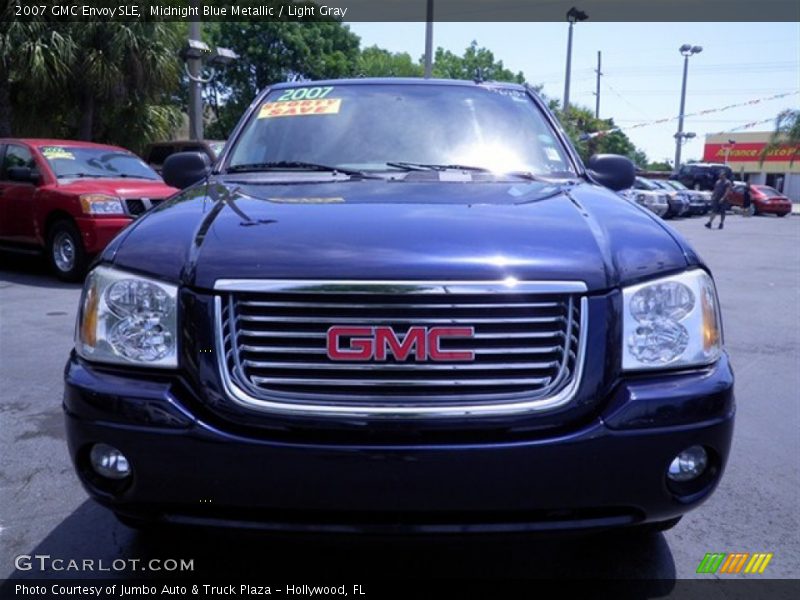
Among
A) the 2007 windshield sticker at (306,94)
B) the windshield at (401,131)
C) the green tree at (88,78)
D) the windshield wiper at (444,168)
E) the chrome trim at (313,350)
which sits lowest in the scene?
the chrome trim at (313,350)

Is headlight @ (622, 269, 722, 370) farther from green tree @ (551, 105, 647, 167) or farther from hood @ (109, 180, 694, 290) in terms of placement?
green tree @ (551, 105, 647, 167)

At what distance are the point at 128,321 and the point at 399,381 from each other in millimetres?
812

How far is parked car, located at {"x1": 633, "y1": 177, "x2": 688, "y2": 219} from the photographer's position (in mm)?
26672

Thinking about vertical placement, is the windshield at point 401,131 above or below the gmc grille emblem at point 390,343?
above

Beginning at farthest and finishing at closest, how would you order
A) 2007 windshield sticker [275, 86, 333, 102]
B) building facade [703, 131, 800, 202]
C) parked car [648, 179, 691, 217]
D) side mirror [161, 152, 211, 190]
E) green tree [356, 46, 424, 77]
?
1. building facade [703, 131, 800, 202]
2. green tree [356, 46, 424, 77]
3. parked car [648, 179, 691, 217]
4. 2007 windshield sticker [275, 86, 333, 102]
5. side mirror [161, 152, 211, 190]

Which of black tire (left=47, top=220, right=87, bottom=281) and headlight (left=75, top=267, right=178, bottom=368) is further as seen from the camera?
black tire (left=47, top=220, right=87, bottom=281)

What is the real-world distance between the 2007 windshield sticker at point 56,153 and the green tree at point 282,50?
22898 mm

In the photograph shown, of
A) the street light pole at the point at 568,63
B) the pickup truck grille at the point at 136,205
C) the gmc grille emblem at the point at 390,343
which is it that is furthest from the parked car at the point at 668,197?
the gmc grille emblem at the point at 390,343

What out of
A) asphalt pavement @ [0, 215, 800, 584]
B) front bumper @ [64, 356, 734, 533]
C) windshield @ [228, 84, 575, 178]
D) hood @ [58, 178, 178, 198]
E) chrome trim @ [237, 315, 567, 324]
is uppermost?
windshield @ [228, 84, 575, 178]

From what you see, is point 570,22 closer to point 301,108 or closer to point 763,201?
point 763,201

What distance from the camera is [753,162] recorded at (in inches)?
2434

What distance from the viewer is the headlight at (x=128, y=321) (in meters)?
2.21

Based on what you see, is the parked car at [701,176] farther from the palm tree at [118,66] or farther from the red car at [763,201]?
the palm tree at [118,66]

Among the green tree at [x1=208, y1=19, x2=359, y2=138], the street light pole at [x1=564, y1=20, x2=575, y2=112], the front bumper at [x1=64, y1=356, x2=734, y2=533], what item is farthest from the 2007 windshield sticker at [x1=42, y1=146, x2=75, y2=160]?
the street light pole at [x1=564, y1=20, x2=575, y2=112]
